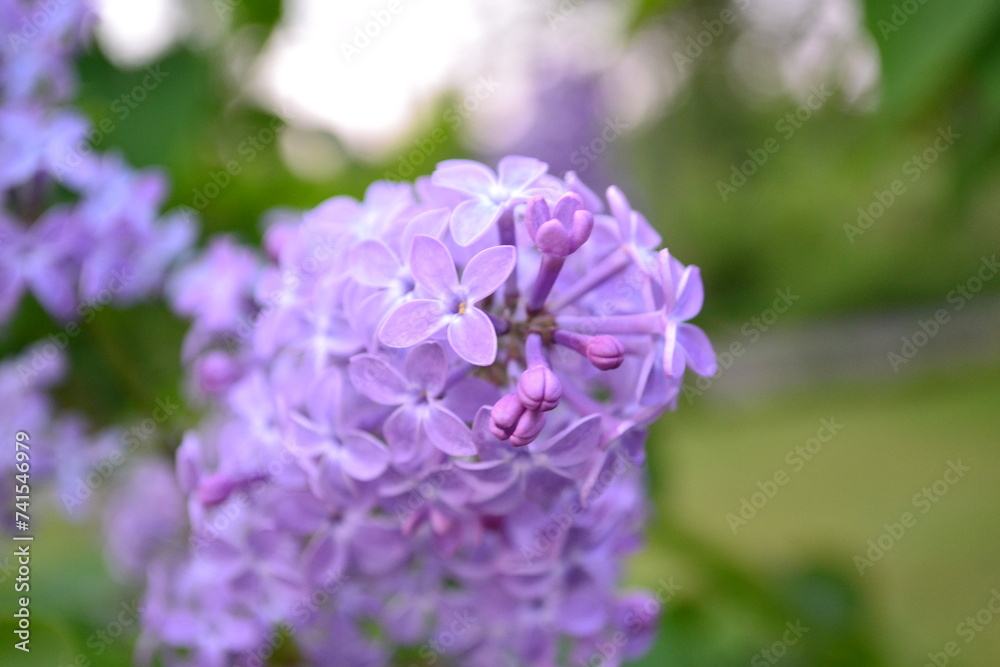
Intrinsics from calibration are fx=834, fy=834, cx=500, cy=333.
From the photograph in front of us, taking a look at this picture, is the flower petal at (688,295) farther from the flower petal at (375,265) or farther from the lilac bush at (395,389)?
the flower petal at (375,265)

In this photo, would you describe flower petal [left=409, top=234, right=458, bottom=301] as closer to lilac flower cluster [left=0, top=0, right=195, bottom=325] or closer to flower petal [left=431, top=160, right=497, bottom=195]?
flower petal [left=431, top=160, right=497, bottom=195]

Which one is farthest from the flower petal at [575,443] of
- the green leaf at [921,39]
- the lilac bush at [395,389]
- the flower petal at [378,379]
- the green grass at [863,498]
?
the green grass at [863,498]

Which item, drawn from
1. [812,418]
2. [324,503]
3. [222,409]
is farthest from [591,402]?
[812,418]

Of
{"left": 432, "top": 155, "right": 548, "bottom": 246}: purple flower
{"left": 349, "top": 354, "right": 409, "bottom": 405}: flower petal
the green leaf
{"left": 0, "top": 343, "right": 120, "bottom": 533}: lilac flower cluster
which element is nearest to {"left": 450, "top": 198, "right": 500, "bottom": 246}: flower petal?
{"left": 432, "top": 155, "right": 548, "bottom": 246}: purple flower

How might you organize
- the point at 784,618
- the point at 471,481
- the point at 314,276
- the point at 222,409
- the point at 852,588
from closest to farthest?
the point at 471,481 → the point at 314,276 → the point at 222,409 → the point at 784,618 → the point at 852,588

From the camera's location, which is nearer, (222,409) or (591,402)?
(591,402)

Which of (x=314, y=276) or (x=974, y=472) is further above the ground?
(x=314, y=276)

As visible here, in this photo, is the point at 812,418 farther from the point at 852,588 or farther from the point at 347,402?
the point at 347,402

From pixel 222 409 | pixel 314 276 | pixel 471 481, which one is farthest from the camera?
pixel 222 409
